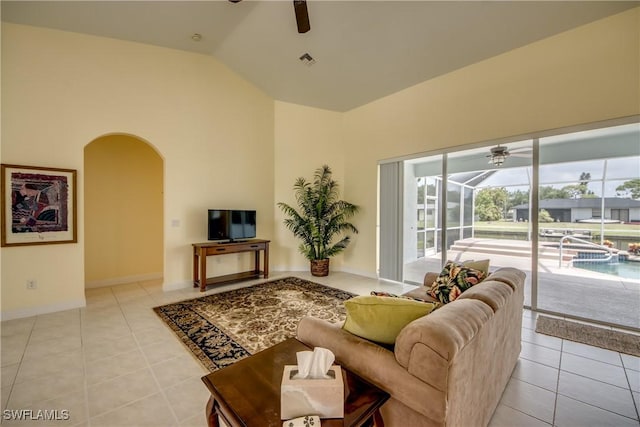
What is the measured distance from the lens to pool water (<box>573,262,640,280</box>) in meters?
3.23

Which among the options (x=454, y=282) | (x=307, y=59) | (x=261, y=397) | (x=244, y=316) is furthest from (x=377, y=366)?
(x=307, y=59)

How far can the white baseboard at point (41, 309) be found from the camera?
129 inches

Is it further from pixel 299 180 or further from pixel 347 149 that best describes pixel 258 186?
pixel 347 149

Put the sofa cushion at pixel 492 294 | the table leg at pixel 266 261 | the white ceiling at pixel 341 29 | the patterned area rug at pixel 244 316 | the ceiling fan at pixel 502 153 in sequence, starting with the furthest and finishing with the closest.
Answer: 1. the table leg at pixel 266 261
2. the ceiling fan at pixel 502 153
3. the white ceiling at pixel 341 29
4. the patterned area rug at pixel 244 316
5. the sofa cushion at pixel 492 294

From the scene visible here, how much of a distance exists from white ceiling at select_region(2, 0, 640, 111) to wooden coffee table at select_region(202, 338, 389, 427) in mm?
3878

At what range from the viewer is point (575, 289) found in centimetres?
372

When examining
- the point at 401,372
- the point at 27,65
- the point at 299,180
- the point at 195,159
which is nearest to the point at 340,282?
the point at 299,180

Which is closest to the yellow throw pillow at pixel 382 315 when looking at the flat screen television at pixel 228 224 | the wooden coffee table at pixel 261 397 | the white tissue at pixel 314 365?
the wooden coffee table at pixel 261 397

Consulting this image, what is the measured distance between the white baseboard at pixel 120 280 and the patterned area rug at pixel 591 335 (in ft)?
19.8

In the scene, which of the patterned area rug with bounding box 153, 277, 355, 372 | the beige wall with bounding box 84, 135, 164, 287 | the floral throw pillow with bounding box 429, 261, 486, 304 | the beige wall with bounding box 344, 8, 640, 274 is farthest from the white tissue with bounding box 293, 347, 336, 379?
the beige wall with bounding box 84, 135, 164, 287

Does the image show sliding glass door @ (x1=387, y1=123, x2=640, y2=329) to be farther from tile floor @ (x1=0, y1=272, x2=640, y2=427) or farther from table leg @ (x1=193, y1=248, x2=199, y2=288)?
table leg @ (x1=193, y1=248, x2=199, y2=288)

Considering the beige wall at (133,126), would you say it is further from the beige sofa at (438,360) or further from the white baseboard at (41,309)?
the beige sofa at (438,360)

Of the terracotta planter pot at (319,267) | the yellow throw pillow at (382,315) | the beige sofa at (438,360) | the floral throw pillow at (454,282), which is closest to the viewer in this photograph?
the beige sofa at (438,360)

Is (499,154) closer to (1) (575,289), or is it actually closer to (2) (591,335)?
(1) (575,289)
